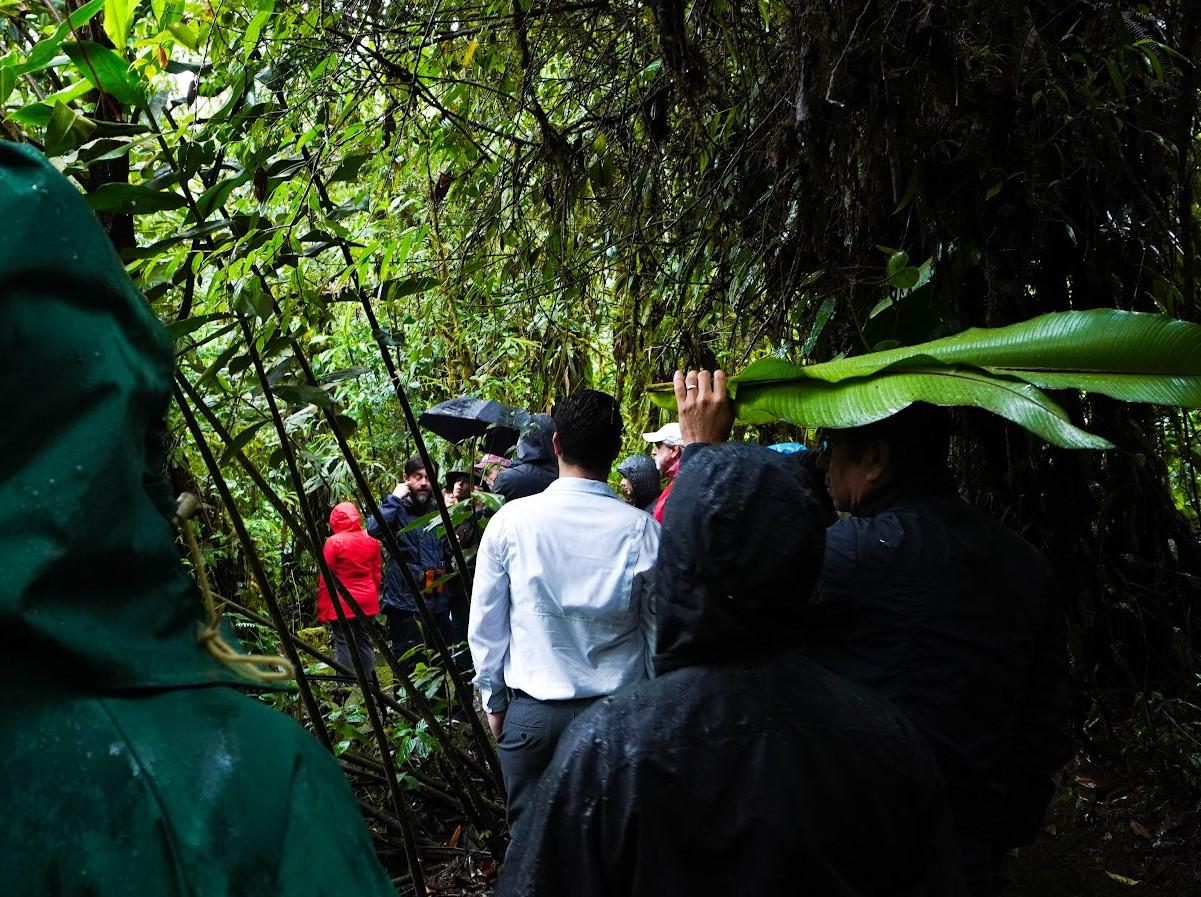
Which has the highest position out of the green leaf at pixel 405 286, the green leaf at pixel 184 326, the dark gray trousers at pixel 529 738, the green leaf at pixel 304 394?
the green leaf at pixel 184 326

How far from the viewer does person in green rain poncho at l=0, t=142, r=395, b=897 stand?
727 mm

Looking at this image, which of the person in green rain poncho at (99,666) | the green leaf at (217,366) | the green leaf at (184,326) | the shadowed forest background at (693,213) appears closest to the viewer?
the person in green rain poncho at (99,666)

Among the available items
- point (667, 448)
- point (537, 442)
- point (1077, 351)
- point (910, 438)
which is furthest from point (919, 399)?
point (667, 448)

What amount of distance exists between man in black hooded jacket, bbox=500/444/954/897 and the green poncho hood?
A: 31.0 inches

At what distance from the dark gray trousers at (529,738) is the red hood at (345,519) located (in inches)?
164

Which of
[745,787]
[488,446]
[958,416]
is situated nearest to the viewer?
[745,787]

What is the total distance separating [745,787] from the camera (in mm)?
1497

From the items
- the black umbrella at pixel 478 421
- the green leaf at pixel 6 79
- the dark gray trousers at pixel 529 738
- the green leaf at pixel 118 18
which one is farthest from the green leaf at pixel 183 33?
the black umbrella at pixel 478 421

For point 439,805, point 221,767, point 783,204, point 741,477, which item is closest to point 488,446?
point 439,805

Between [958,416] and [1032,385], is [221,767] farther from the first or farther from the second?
[958,416]

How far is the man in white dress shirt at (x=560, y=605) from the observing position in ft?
11.2

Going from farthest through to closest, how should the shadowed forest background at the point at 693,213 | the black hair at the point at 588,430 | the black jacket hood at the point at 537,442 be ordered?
the black jacket hood at the point at 537,442, the black hair at the point at 588,430, the shadowed forest background at the point at 693,213

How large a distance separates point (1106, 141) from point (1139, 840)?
2.85m

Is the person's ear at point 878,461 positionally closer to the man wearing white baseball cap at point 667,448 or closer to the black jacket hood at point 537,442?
the black jacket hood at point 537,442
